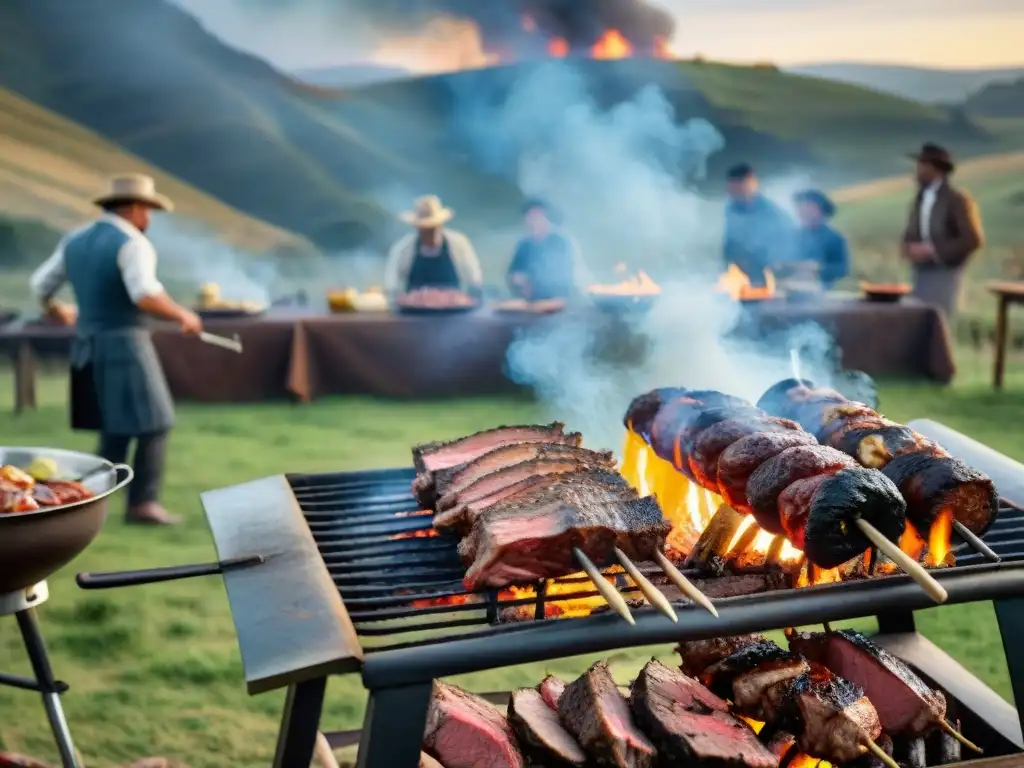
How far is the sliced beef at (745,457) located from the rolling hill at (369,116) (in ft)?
41.6

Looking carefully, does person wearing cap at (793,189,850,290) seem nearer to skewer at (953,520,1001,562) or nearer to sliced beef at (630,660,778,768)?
skewer at (953,520,1001,562)

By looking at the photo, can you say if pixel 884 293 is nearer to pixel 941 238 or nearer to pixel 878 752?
pixel 941 238

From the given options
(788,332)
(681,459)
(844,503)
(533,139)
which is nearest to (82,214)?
(533,139)

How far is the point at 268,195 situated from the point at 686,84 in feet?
23.8

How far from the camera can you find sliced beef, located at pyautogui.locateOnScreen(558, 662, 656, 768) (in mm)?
2334

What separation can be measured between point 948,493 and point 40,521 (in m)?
2.43

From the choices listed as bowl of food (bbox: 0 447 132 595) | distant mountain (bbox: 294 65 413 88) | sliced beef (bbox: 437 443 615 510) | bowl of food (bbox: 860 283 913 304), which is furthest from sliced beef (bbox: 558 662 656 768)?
distant mountain (bbox: 294 65 413 88)

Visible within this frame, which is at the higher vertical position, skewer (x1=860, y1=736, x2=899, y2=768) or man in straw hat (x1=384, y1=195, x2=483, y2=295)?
man in straw hat (x1=384, y1=195, x2=483, y2=295)

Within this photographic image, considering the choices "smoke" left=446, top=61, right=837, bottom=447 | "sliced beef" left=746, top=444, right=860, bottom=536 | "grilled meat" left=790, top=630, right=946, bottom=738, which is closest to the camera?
"sliced beef" left=746, top=444, right=860, bottom=536

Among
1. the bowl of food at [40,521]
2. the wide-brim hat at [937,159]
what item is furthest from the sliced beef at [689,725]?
the wide-brim hat at [937,159]

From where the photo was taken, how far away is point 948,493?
2354mm

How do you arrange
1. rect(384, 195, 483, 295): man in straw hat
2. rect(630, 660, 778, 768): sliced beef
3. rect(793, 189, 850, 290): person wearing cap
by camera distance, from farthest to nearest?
rect(793, 189, 850, 290): person wearing cap, rect(384, 195, 483, 295): man in straw hat, rect(630, 660, 778, 768): sliced beef

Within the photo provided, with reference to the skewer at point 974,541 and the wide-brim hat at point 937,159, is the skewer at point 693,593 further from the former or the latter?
the wide-brim hat at point 937,159

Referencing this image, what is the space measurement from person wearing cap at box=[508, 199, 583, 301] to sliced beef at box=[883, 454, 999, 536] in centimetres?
740
